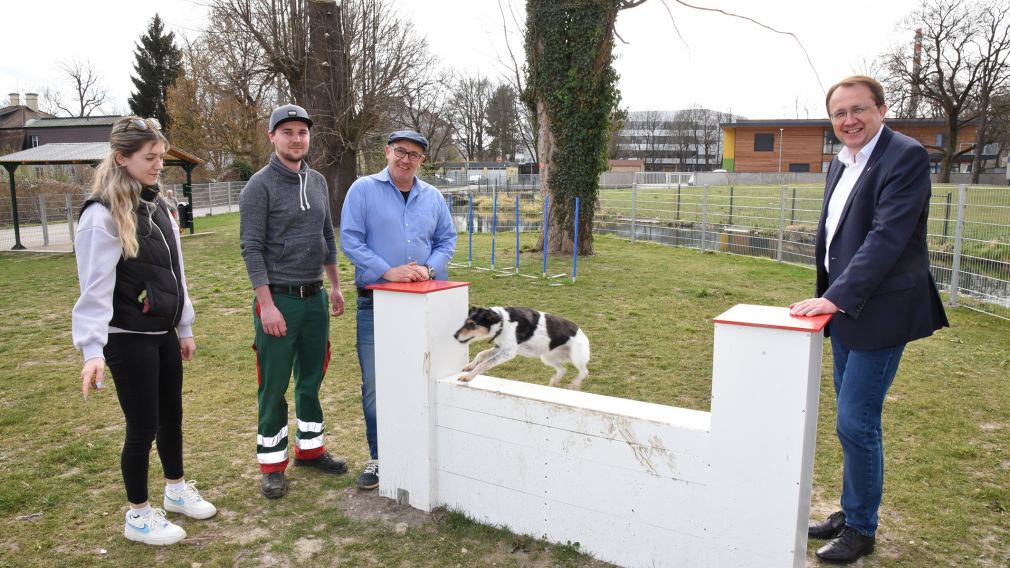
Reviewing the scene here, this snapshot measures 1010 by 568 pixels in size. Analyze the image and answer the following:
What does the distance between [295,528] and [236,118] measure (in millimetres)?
33825

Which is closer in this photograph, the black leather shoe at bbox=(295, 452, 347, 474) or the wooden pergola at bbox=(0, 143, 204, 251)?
the black leather shoe at bbox=(295, 452, 347, 474)

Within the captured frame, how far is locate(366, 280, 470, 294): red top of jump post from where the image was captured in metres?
3.06

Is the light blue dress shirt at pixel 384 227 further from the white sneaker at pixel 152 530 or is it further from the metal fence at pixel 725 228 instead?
the metal fence at pixel 725 228

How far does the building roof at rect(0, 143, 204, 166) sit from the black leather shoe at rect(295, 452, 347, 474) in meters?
13.5

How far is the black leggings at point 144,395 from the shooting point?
278 cm

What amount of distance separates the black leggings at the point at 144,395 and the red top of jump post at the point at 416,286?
100 centimetres

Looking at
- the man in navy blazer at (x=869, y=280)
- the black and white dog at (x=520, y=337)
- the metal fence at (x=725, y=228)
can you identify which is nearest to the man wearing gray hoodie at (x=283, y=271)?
the black and white dog at (x=520, y=337)

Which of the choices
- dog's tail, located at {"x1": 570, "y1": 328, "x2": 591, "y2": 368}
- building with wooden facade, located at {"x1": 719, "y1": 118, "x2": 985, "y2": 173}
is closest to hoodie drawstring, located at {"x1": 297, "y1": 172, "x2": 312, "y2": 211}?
dog's tail, located at {"x1": 570, "y1": 328, "x2": 591, "y2": 368}

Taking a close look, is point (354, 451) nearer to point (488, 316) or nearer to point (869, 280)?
point (488, 316)

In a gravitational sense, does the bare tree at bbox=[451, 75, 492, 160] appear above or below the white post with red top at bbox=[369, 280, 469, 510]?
above

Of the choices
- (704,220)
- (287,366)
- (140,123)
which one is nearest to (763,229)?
(704,220)

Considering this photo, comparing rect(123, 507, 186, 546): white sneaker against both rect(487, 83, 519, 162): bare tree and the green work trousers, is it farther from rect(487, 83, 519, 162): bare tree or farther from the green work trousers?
rect(487, 83, 519, 162): bare tree

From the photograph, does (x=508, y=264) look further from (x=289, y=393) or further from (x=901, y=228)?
(x=901, y=228)

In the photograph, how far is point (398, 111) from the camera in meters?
20.1
